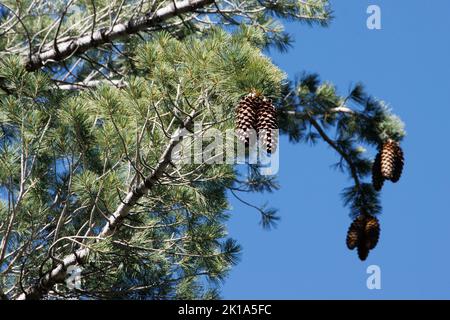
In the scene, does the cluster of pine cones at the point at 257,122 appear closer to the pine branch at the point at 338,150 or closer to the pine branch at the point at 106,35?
the pine branch at the point at 338,150

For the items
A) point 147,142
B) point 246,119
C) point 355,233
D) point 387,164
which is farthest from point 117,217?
point 387,164

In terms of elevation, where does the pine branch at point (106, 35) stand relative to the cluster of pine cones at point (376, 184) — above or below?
above

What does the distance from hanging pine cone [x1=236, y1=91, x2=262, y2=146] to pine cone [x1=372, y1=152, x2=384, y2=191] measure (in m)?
1.08

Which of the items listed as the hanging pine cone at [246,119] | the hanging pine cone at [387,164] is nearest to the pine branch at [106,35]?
the hanging pine cone at [387,164]

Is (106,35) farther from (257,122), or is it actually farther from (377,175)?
(257,122)

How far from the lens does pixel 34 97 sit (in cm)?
445

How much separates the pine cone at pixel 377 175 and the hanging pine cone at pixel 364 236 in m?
0.18

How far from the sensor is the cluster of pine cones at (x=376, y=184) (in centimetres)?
457

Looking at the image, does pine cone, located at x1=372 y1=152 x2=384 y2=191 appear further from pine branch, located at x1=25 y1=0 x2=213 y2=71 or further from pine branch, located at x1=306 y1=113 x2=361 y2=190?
pine branch, located at x1=25 y1=0 x2=213 y2=71

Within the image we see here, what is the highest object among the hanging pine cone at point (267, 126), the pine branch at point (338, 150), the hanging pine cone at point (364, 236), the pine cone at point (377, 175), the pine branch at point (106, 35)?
the pine branch at point (106, 35)

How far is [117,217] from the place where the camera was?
439 cm

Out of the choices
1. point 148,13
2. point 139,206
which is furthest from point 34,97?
point 148,13

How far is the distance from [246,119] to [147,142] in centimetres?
83

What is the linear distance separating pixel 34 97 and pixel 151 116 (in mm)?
539
